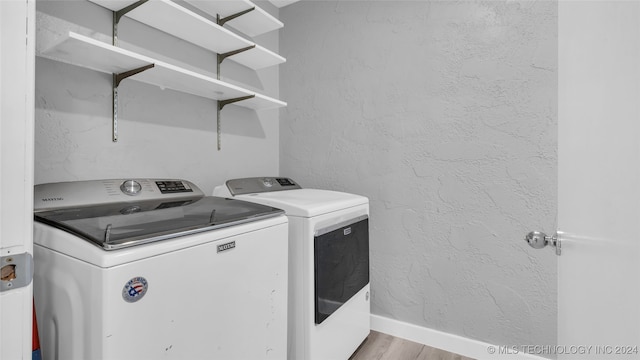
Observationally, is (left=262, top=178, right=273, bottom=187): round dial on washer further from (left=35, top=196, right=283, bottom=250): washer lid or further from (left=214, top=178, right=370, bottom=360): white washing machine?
(left=35, top=196, right=283, bottom=250): washer lid

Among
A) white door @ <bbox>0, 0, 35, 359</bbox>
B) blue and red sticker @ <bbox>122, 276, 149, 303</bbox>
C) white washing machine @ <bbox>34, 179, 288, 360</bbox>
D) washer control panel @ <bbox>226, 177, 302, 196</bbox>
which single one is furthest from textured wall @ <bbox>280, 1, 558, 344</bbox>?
white door @ <bbox>0, 0, 35, 359</bbox>

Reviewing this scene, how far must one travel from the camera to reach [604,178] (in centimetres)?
40

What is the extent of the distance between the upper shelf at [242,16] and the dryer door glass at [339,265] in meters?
1.39

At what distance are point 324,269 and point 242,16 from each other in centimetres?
160

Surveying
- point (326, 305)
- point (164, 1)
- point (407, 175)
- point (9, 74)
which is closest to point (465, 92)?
point (407, 175)

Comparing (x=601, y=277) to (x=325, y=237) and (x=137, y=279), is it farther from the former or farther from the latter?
(x=325, y=237)

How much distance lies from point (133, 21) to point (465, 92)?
189cm

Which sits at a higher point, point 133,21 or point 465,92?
point 133,21

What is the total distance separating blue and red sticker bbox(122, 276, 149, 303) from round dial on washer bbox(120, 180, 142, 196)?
0.69m

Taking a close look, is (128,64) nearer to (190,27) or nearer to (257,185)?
(190,27)

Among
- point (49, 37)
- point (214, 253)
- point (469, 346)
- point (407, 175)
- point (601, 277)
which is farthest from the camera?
point (407, 175)

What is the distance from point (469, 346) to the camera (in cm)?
196

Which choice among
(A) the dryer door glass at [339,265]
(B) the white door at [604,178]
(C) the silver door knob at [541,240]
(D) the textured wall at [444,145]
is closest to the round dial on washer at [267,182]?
(D) the textured wall at [444,145]

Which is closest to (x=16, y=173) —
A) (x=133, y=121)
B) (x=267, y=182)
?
(x=133, y=121)
